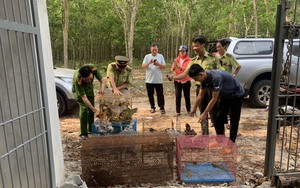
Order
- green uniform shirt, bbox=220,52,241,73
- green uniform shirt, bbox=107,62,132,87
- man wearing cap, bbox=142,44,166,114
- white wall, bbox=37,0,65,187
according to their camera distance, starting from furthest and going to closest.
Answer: man wearing cap, bbox=142,44,166,114
green uniform shirt, bbox=220,52,241,73
green uniform shirt, bbox=107,62,132,87
white wall, bbox=37,0,65,187

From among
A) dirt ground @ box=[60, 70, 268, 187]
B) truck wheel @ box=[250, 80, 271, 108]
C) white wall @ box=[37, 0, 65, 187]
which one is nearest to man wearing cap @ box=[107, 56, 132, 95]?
dirt ground @ box=[60, 70, 268, 187]

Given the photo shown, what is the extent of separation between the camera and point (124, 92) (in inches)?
217

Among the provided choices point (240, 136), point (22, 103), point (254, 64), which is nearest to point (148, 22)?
point (254, 64)

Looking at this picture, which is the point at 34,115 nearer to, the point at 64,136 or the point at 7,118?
the point at 7,118

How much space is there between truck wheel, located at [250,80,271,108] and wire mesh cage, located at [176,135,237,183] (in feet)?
13.8

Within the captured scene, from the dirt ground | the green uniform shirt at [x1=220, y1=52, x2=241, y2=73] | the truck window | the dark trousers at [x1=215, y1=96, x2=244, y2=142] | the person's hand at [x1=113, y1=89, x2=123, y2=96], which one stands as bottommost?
the dirt ground

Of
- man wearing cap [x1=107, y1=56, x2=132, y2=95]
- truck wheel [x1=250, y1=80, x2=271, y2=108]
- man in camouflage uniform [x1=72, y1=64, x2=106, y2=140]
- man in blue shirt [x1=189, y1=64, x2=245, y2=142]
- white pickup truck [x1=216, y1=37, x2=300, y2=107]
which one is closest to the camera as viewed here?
man in blue shirt [x1=189, y1=64, x2=245, y2=142]

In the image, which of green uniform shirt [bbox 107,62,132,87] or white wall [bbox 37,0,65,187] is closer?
white wall [bbox 37,0,65,187]

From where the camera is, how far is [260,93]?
26.2ft

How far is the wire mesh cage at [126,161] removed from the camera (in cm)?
358

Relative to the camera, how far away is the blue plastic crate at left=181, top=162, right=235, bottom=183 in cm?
383

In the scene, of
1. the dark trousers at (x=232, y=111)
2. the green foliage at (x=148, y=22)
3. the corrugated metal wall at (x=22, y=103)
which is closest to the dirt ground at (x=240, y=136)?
the dark trousers at (x=232, y=111)

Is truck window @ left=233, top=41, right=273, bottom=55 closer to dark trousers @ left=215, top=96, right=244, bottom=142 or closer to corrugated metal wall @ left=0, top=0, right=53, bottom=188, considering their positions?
dark trousers @ left=215, top=96, right=244, bottom=142

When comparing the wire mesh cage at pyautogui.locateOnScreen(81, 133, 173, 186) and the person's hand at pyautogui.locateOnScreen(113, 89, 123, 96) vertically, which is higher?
the person's hand at pyautogui.locateOnScreen(113, 89, 123, 96)
